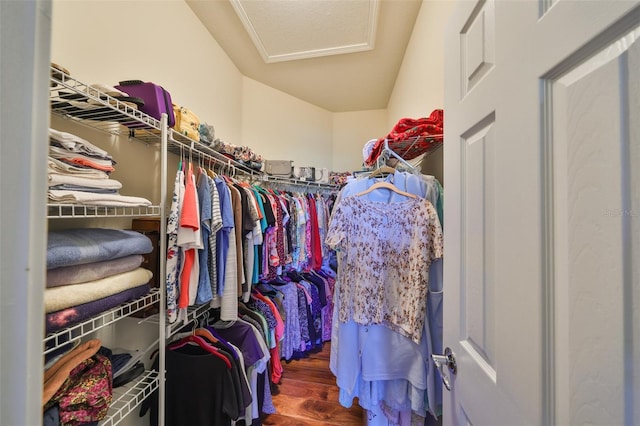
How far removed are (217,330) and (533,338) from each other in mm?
1582

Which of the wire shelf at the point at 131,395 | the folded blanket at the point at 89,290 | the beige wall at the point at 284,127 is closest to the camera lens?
the folded blanket at the point at 89,290

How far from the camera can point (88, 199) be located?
0.72 meters

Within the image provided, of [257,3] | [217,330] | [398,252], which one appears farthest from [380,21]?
[217,330]

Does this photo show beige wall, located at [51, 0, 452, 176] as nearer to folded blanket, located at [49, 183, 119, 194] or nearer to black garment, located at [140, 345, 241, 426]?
folded blanket, located at [49, 183, 119, 194]

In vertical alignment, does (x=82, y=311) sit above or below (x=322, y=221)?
below

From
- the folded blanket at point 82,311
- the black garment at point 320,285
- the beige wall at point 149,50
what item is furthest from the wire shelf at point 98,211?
the black garment at point 320,285

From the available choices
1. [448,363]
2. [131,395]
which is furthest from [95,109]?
[448,363]

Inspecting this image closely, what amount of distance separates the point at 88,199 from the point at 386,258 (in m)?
1.13

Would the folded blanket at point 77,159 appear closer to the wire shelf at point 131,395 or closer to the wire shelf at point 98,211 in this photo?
the wire shelf at point 98,211

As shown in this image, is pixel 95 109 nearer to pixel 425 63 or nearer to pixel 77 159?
pixel 77 159

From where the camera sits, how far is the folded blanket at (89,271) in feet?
2.14

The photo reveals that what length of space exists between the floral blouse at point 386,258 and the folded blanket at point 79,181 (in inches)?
35.3

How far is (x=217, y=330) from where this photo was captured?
1.46m

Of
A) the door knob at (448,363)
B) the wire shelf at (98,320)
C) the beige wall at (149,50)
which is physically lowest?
the door knob at (448,363)
